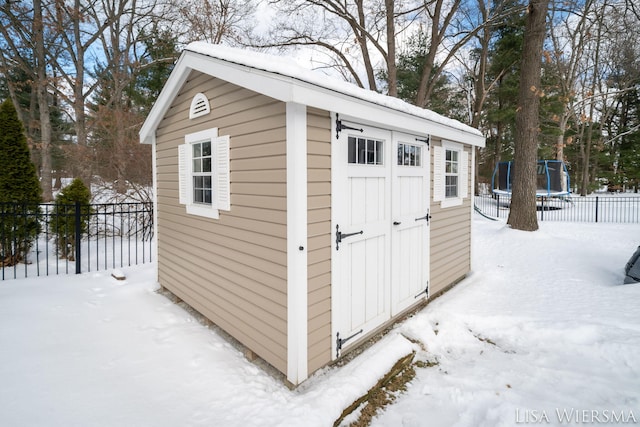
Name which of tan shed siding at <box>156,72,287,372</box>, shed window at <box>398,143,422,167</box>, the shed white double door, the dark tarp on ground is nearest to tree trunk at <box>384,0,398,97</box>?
shed window at <box>398,143,422,167</box>

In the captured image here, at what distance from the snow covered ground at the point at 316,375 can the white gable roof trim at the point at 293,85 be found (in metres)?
2.44

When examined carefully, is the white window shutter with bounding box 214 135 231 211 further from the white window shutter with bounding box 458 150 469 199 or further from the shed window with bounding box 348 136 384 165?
the white window shutter with bounding box 458 150 469 199

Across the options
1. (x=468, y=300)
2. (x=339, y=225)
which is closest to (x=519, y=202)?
(x=468, y=300)

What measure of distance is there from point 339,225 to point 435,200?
240cm

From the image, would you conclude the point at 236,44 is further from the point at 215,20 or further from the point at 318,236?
the point at 318,236

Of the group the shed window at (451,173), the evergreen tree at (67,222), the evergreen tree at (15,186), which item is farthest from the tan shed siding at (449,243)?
the evergreen tree at (15,186)

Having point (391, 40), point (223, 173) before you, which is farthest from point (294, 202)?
point (391, 40)

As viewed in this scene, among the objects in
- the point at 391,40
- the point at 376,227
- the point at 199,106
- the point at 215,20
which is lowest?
the point at 376,227

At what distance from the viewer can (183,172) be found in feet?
15.1

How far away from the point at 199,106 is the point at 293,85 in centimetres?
212

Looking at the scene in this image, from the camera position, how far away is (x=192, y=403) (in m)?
2.71

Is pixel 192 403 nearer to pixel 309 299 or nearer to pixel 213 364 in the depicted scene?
pixel 213 364

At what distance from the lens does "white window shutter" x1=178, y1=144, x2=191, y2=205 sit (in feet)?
14.8

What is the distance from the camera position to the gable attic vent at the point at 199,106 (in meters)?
4.04
